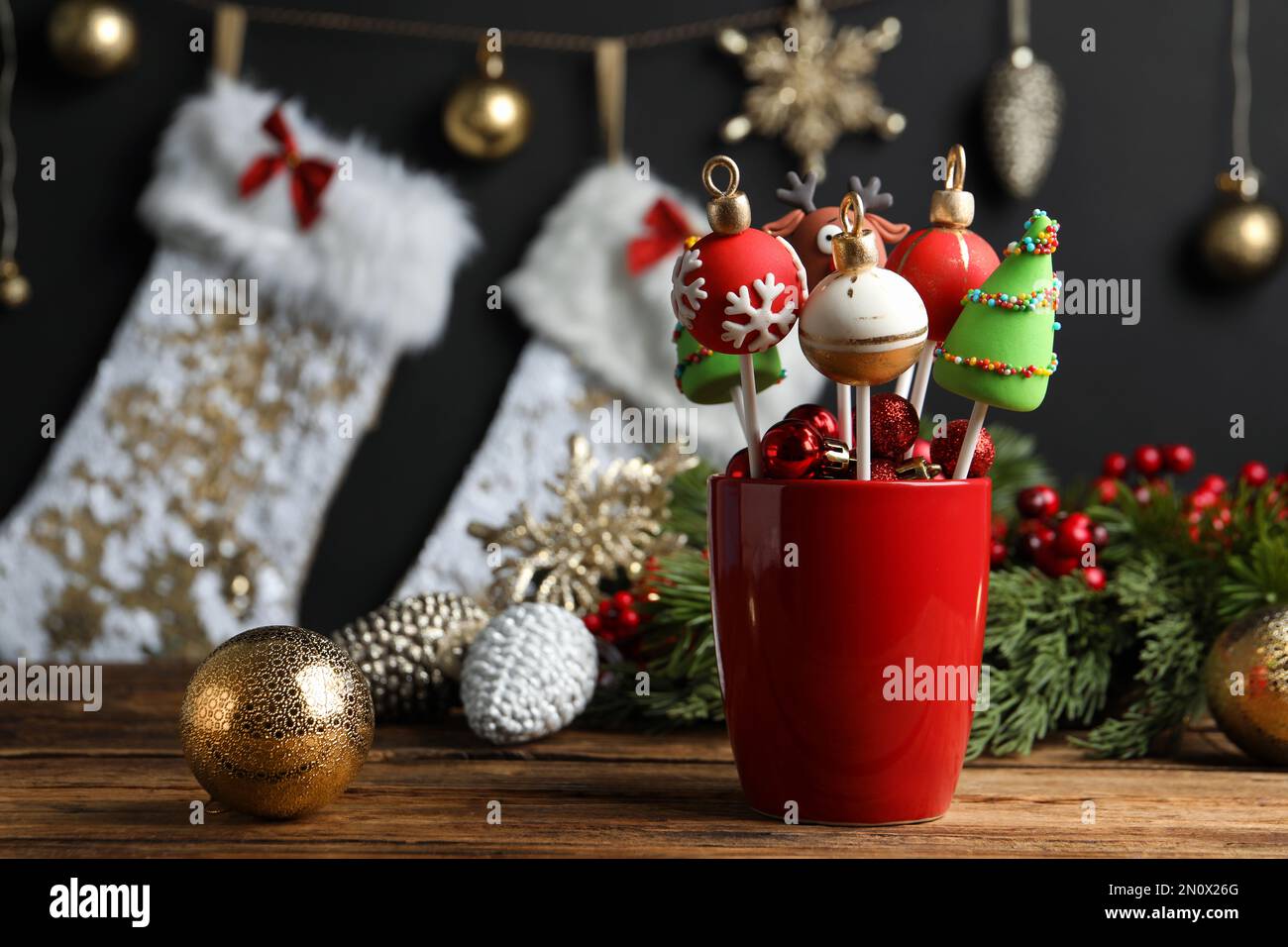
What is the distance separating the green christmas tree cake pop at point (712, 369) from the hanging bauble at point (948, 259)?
0.10 meters

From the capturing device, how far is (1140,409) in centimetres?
211

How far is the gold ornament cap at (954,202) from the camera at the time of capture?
2.43ft

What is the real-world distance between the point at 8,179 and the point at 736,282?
1.83m

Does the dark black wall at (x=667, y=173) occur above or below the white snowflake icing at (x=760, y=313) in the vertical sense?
above

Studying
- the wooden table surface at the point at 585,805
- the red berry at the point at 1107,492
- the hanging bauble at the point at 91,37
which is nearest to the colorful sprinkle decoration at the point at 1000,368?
the wooden table surface at the point at 585,805

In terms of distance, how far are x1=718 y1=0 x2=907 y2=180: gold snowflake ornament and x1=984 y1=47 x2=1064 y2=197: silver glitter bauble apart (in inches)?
6.5

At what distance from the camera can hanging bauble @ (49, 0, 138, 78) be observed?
76.6 inches

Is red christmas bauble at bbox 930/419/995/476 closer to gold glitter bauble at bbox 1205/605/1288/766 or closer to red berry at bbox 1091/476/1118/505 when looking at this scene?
gold glitter bauble at bbox 1205/605/1288/766

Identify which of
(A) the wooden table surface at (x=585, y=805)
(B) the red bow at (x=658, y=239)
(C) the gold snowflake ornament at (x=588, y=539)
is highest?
(B) the red bow at (x=658, y=239)

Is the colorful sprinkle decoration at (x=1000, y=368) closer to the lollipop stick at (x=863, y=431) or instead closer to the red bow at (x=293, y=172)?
the lollipop stick at (x=863, y=431)

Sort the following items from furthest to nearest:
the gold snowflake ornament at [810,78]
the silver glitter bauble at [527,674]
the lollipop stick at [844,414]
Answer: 1. the gold snowflake ornament at [810,78]
2. the silver glitter bauble at [527,674]
3. the lollipop stick at [844,414]

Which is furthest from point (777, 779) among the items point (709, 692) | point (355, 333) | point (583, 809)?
point (355, 333)

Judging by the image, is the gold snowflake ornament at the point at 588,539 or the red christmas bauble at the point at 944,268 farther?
the gold snowflake ornament at the point at 588,539

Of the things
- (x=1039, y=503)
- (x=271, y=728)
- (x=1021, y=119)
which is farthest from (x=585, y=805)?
(x=1021, y=119)
